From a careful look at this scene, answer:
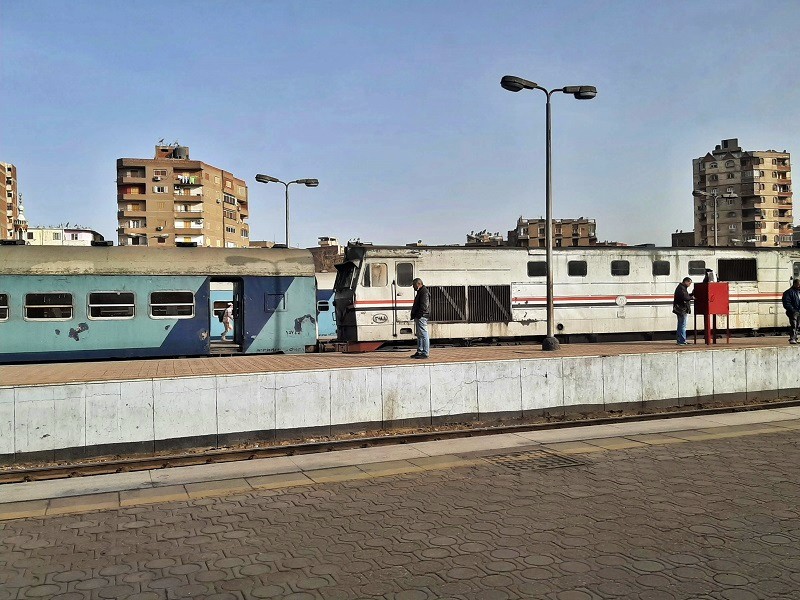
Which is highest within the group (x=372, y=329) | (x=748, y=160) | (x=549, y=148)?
(x=748, y=160)

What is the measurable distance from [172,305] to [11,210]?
121 meters

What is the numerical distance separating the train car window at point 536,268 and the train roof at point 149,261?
770 centimetres

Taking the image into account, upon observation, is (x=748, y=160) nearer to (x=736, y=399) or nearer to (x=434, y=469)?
(x=736, y=399)

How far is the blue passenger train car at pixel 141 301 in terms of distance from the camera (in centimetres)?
1964

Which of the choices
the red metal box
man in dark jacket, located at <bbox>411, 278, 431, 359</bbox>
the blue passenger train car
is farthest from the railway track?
the blue passenger train car

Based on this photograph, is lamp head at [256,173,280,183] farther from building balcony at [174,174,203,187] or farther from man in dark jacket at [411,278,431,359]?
building balcony at [174,174,203,187]

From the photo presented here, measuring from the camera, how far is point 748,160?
119312 mm

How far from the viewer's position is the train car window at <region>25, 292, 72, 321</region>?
64.5 feet

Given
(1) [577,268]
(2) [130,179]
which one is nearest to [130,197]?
(2) [130,179]

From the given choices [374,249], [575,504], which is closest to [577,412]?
Answer: [575,504]

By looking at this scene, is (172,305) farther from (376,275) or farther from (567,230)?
(567,230)

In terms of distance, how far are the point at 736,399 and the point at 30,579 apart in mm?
15094

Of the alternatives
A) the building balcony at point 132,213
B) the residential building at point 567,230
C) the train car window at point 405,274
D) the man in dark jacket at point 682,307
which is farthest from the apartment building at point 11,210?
the man in dark jacket at point 682,307

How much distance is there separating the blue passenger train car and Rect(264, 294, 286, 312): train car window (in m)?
0.03
